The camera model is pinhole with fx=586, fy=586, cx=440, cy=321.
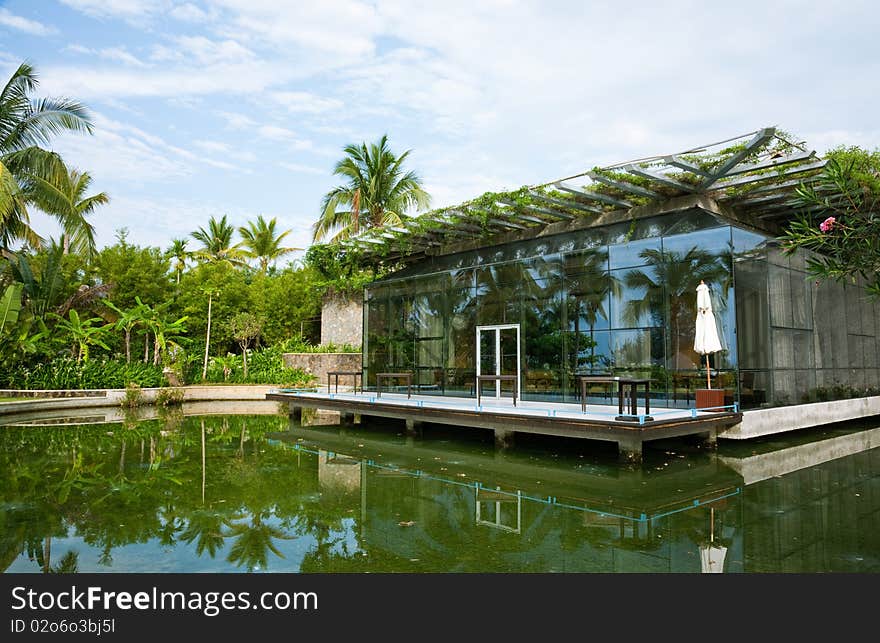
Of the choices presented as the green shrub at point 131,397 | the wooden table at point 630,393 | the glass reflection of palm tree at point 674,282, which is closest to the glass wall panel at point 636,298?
the glass reflection of palm tree at point 674,282

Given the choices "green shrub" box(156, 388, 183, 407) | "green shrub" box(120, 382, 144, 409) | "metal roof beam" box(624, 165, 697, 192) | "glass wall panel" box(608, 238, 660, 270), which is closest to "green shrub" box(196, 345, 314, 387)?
"green shrub" box(156, 388, 183, 407)

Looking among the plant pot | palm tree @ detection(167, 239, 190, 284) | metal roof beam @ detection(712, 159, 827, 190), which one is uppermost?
palm tree @ detection(167, 239, 190, 284)

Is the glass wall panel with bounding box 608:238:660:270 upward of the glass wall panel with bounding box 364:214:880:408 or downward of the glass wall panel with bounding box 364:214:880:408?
upward

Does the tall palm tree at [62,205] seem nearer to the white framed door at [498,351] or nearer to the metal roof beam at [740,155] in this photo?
the white framed door at [498,351]

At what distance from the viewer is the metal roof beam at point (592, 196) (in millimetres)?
11750

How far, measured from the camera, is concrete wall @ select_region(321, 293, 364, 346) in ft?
70.7

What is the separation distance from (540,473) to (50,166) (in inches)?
653

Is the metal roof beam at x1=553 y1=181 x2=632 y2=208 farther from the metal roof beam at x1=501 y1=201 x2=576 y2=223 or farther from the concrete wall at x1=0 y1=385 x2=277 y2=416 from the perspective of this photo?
the concrete wall at x1=0 y1=385 x2=277 y2=416

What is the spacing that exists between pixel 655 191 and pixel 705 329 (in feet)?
10.9

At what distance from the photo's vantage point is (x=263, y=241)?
Answer: 111 ft

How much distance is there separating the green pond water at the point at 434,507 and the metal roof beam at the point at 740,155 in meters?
4.85

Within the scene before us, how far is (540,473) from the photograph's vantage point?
7.64 meters

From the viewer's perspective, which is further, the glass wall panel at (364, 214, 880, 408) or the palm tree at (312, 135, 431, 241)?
the palm tree at (312, 135, 431, 241)

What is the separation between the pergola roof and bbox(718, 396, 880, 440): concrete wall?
3.74m
